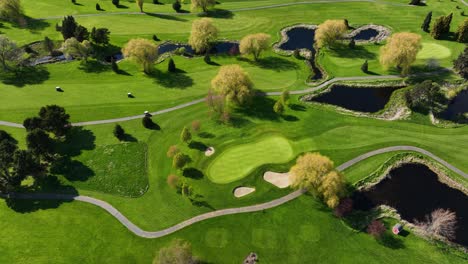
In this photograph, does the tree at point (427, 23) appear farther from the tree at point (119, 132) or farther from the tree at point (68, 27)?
the tree at point (68, 27)

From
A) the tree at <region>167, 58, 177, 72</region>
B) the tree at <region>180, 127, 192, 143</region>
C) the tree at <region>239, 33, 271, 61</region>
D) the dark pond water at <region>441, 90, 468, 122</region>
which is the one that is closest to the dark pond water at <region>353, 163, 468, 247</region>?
the dark pond water at <region>441, 90, 468, 122</region>

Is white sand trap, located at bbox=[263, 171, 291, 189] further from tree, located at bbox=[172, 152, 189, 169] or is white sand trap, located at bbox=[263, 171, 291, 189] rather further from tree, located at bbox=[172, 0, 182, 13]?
tree, located at bbox=[172, 0, 182, 13]

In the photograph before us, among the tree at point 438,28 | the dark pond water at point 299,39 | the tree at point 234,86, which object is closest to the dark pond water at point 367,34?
the dark pond water at point 299,39

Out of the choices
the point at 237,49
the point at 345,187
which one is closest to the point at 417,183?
the point at 345,187

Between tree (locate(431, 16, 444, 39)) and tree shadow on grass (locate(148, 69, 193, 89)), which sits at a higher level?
tree (locate(431, 16, 444, 39))

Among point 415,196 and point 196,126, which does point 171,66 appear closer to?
point 196,126

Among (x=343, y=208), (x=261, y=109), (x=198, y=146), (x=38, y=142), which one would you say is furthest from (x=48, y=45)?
(x=343, y=208)
